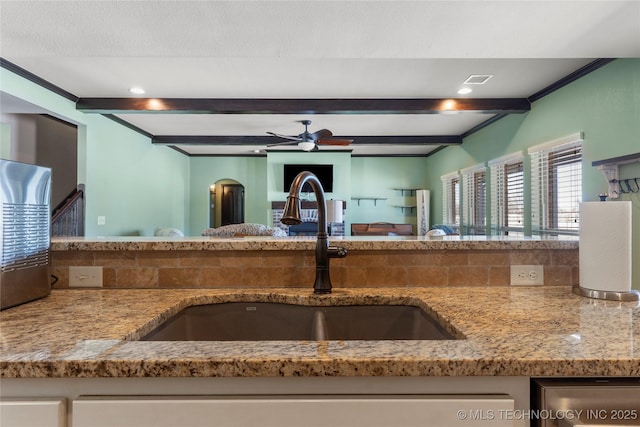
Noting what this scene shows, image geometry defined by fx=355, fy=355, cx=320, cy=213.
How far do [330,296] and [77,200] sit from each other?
4.32 meters

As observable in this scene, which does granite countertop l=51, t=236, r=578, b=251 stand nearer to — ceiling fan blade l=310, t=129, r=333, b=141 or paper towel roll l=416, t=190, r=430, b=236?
ceiling fan blade l=310, t=129, r=333, b=141

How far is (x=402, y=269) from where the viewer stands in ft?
4.22

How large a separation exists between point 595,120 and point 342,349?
3.57 metres

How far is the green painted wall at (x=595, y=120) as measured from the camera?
2.75 meters

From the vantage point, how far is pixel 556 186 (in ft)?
12.5

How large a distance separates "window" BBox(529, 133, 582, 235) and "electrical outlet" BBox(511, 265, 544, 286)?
2.65 m

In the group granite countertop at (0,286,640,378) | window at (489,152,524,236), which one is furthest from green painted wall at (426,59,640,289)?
granite countertop at (0,286,640,378)

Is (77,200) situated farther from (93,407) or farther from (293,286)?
(93,407)

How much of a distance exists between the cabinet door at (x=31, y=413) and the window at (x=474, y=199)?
5.57 metres

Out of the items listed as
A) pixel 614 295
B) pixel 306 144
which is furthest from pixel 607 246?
pixel 306 144

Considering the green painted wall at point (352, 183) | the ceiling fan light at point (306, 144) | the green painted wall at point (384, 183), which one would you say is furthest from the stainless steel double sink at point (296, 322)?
the green painted wall at point (384, 183)

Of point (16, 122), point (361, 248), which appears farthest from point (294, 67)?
point (16, 122)

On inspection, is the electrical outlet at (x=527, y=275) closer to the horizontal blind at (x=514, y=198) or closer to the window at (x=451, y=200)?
the horizontal blind at (x=514, y=198)

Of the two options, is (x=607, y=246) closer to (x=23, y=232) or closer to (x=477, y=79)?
(x=23, y=232)
